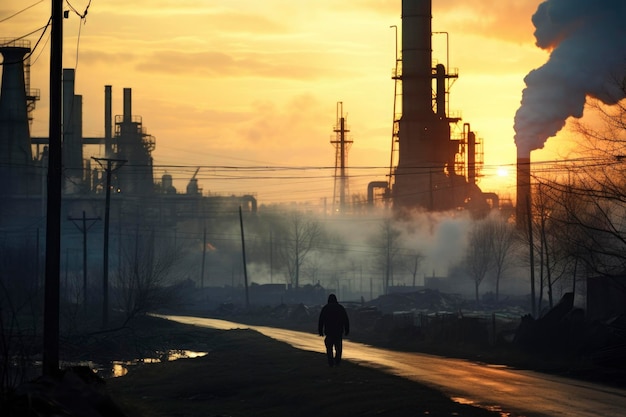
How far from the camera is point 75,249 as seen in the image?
9025 centimetres

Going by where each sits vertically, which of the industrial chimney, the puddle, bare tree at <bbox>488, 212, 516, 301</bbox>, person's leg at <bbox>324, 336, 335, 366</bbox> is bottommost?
the puddle

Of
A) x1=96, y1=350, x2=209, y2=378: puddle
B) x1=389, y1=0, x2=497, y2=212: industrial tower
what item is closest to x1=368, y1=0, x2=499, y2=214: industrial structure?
x1=389, y1=0, x2=497, y2=212: industrial tower

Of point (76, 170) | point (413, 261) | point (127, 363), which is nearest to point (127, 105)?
point (76, 170)

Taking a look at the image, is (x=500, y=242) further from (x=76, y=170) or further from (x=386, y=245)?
(x=76, y=170)

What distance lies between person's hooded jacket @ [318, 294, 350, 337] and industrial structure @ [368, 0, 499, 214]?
51.2m

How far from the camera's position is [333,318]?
2453 centimetres

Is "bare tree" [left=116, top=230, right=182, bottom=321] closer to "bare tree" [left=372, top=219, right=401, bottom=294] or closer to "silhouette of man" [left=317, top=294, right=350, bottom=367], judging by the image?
"silhouette of man" [left=317, top=294, right=350, bottom=367]

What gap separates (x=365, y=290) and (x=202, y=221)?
19.6m

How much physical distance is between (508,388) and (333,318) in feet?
15.7

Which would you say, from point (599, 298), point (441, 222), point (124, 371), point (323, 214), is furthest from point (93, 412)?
point (323, 214)

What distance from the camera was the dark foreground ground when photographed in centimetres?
1806

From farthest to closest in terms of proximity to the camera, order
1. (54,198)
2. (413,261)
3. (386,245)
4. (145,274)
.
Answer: (413,261)
(386,245)
(145,274)
(54,198)

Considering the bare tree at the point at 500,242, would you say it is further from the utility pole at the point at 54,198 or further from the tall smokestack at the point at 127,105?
the utility pole at the point at 54,198

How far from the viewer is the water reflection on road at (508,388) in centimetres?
1745
